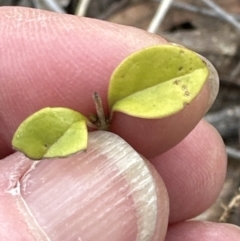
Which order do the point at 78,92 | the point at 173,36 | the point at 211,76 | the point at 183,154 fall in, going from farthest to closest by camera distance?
the point at 173,36 → the point at 183,154 → the point at 78,92 → the point at 211,76

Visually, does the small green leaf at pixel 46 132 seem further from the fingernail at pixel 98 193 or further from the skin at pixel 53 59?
the skin at pixel 53 59

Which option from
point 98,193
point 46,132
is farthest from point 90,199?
point 46,132

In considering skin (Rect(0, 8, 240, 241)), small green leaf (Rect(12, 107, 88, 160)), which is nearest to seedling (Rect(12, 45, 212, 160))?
small green leaf (Rect(12, 107, 88, 160))

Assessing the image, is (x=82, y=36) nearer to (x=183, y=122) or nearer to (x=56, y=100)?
(x=56, y=100)

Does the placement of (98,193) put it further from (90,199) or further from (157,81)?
(157,81)

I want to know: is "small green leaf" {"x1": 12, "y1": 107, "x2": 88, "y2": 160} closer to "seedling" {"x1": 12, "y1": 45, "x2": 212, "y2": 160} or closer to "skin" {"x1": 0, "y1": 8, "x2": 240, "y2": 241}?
"seedling" {"x1": 12, "y1": 45, "x2": 212, "y2": 160}

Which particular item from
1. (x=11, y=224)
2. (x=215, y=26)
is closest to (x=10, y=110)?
(x=11, y=224)
